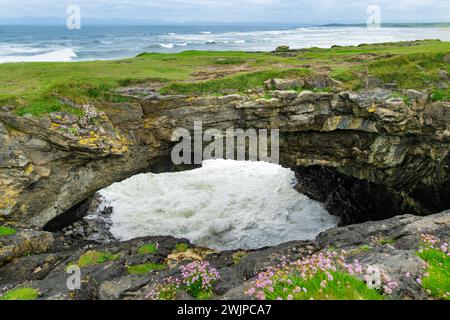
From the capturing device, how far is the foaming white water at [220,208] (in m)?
25.8

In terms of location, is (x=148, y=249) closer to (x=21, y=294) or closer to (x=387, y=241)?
(x=21, y=294)

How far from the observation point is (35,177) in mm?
17828

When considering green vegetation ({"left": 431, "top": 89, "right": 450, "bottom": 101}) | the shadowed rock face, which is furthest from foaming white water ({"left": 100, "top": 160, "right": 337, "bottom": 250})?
green vegetation ({"left": 431, "top": 89, "right": 450, "bottom": 101})

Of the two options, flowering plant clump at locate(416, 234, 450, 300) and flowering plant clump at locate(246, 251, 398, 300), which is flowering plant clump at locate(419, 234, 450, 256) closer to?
flowering plant clump at locate(416, 234, 450, 300)

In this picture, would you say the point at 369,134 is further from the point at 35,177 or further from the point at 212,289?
the point at 35,177

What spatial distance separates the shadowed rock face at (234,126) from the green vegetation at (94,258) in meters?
3.82

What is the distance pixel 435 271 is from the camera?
9117 millimetres

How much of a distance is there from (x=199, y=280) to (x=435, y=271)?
641cm

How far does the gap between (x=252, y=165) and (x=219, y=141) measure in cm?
1768

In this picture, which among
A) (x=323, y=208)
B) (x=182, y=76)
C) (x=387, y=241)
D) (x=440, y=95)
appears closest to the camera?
(x=387, y=241)

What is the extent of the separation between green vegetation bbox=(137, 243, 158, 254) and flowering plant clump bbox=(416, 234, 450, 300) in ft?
37.4

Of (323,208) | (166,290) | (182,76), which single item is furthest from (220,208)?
(166,290)
